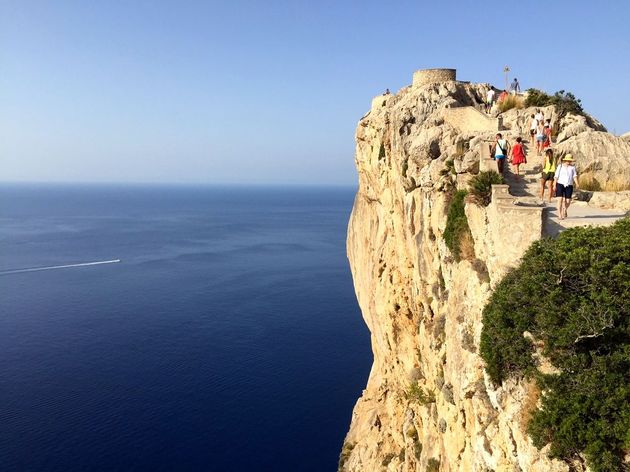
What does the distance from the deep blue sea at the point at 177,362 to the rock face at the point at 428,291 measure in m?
17.0

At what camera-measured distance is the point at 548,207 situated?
15258 mm

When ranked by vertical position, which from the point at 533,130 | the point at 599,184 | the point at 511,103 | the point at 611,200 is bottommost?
the point at 611,200

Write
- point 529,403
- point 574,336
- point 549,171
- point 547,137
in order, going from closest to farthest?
point 574,336 → point 529,403 → point 549,171 → point 547,137

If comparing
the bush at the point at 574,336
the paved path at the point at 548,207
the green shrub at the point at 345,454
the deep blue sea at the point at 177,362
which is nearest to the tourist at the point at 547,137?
the paved path at the point at 548,207

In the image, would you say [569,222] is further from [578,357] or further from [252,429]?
[252,429]

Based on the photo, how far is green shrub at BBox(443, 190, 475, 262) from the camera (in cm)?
1533

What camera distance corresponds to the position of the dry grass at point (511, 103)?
24797 mm

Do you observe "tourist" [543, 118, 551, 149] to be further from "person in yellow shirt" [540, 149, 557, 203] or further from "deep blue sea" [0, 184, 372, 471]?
"deep blue sea" [0, 184, 372, 471]

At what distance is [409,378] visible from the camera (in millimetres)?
23438

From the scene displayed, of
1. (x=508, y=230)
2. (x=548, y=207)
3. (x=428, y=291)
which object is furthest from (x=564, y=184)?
(x=428, y=291)

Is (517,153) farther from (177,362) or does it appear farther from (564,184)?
(177,362)

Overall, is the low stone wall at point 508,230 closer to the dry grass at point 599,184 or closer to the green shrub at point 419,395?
the dry grass at point 599,184

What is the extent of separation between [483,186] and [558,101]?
12.3 m

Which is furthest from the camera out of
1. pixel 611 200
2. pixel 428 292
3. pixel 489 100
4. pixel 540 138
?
pixel 489 100
